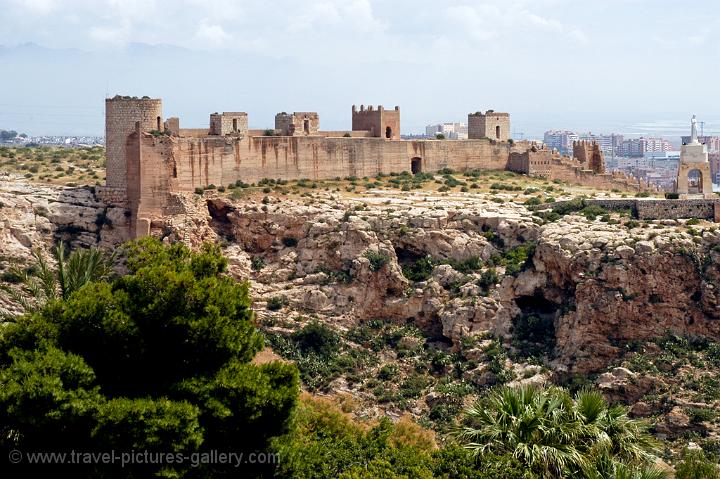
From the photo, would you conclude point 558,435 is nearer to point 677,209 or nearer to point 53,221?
point 677,209

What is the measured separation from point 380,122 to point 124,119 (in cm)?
1375

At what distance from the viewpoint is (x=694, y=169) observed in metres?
46.8

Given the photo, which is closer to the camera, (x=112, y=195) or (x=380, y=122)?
(x=112, y=195)


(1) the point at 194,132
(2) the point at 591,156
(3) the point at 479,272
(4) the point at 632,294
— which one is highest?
(1) the point at 194,132

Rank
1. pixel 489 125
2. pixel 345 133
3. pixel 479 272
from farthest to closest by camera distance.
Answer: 1. pixel 489 125
2. pixel 345 133
3. pixel 479 272

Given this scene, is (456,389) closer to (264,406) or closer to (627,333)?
(627,333)

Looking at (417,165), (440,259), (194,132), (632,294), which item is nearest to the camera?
(632,294)

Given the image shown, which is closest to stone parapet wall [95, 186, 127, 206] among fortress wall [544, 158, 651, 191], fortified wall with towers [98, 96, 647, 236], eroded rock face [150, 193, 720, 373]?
fortified wall with towers [98, 96, 647, 236]

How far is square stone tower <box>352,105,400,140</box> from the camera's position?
51.5 meters

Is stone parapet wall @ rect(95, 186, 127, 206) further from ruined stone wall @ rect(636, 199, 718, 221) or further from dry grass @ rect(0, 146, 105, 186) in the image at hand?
ruined stone wall @ rect(636, 199, 718, 221)

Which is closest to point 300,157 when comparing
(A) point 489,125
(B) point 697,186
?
(A) point 489,125

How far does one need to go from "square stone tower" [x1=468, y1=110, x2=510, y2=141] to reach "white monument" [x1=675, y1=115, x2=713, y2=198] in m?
10.2

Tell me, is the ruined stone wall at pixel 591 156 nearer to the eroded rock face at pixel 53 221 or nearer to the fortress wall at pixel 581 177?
the fortress wall at pixel 581 177

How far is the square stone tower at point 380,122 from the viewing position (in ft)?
169
